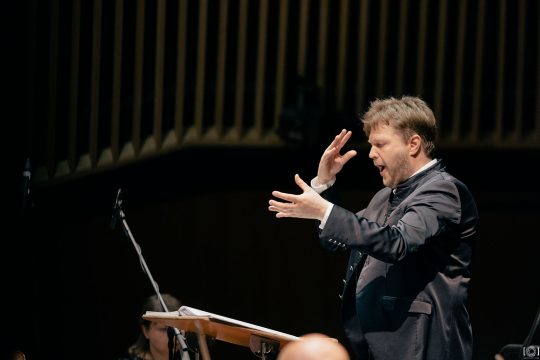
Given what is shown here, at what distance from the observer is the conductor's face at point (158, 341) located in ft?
17.3

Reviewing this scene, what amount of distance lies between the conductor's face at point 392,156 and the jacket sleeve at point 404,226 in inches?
6.4

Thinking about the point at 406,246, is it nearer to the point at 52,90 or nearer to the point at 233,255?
the point at 233,255

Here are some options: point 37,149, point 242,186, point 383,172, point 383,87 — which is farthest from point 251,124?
point 383,172

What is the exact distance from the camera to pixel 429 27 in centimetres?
644

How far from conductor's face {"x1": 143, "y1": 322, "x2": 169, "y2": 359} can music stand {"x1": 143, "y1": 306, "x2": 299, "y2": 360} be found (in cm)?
112

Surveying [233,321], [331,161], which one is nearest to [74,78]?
[331,161]

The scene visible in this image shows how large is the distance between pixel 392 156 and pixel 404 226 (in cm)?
38

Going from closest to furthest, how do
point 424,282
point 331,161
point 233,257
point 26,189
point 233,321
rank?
point 233,321
point 424,282
point 331,161
point 26,189
point 233,257

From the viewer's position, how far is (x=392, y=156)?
13.5ft

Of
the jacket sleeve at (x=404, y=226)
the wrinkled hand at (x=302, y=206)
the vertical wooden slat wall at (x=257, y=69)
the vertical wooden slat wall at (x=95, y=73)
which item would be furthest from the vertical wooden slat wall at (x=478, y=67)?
the wrinkled hand at (x=302, y=206)

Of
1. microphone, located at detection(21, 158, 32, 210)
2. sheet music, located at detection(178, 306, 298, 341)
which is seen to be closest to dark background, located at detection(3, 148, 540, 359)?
microphone, located at detection(21, 158, 32, 210)

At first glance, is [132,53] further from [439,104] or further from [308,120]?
[439,104]

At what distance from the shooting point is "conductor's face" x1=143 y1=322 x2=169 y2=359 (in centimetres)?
526

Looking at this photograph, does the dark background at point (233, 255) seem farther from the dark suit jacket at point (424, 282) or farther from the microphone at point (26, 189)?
the dark suit jacket at point (424, 282)
